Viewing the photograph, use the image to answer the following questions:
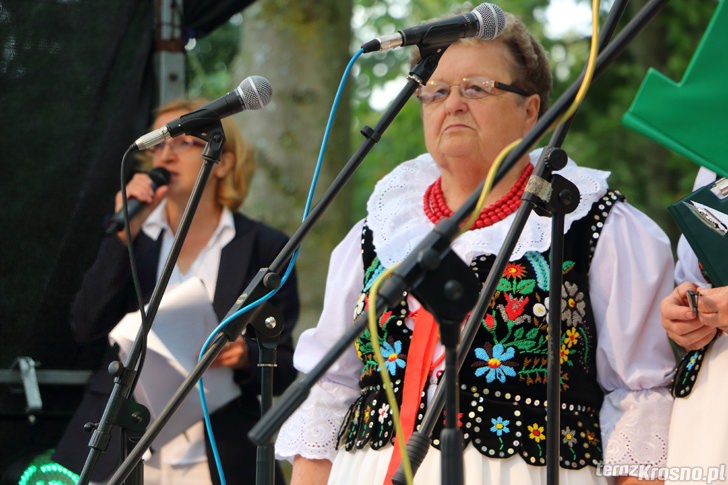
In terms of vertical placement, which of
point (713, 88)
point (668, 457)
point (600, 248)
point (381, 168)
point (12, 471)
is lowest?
point (12, 471)

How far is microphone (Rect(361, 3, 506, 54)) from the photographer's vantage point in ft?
6.94

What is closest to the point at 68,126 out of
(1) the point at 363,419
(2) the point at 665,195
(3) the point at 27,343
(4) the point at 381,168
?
(3) the point at 27,343

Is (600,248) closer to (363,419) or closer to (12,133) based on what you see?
(363,419)

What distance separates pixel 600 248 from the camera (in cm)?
261

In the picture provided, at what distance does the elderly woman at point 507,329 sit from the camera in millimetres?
2521

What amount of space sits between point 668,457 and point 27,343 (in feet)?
8.10

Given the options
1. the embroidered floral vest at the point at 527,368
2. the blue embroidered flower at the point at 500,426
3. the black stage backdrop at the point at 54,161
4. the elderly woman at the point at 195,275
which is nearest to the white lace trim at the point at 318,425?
the embroidered floral vest at the point at 527,368

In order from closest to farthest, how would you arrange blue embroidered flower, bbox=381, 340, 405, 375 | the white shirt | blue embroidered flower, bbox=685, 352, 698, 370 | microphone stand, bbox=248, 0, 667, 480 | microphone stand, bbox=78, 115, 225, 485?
1. microphone stand, bbox=248, 0, 667, 480
2. microphone stand, bbox=78, 115, 225, 485
3. blue embroidered flower, bbox=685, 352, 698, 370
4. blue embroidered flower, bbox=381, 340, 405, 375
5. the white shirt

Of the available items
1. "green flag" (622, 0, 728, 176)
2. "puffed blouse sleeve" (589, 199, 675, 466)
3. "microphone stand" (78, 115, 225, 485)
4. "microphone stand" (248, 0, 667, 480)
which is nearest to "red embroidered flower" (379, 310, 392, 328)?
"puffed blouse sleeve" (589, 199, 675, 466)

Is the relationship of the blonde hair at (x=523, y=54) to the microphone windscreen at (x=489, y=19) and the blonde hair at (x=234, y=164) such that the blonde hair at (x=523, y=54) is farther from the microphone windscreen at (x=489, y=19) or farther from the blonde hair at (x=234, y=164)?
the blonde hair at (x=234, y=164)

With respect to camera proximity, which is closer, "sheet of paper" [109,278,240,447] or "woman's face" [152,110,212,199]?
"sheet of paper" [109,278,240,447]

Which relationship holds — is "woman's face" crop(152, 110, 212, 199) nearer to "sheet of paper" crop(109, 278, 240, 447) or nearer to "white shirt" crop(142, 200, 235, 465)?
"white shirt" crop(142, 200, 235, 465)

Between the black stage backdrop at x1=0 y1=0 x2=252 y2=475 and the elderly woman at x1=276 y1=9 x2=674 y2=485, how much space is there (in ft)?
4.75

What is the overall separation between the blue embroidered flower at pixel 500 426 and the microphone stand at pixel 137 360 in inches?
31.9
